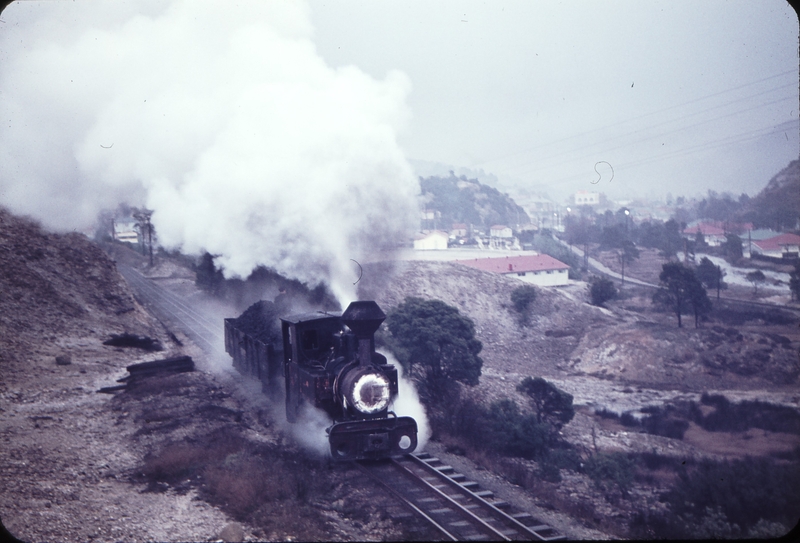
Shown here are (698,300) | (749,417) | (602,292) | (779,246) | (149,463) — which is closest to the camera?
(149,463)

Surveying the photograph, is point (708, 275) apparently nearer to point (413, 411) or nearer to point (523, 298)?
point (523, 298)

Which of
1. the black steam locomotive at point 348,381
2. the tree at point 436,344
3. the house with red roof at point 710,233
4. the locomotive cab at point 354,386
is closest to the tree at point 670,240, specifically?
the house with red roof at point 710,233

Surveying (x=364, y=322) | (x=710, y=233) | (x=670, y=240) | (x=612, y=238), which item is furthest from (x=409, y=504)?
(x=612, y=238)

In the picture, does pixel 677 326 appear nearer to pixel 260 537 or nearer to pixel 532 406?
pixel 532 406

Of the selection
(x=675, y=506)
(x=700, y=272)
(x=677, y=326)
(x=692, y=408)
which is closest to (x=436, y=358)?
(x=692, y=408)

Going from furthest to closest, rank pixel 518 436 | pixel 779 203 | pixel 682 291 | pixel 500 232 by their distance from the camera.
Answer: pixel 500 232
pixel 779 203
pixel 682 291
pixel 518 436

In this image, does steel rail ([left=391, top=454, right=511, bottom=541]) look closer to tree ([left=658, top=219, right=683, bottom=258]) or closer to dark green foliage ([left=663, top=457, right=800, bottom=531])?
dark green foliage ([left=663, top=457, right=800, bottom=531])

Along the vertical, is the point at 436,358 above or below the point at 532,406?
above
